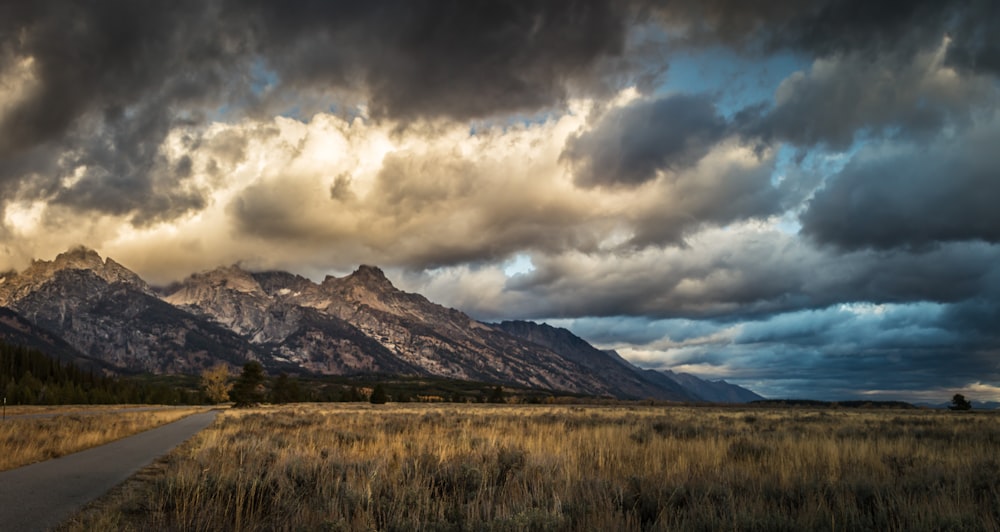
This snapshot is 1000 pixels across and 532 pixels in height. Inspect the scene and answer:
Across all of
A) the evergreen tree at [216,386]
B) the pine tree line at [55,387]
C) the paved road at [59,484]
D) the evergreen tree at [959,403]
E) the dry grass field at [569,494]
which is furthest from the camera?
the evergreen tree at [216,386]

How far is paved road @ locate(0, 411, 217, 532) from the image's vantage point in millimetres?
8266

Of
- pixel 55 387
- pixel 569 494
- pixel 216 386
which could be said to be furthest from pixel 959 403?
pixel 55 387

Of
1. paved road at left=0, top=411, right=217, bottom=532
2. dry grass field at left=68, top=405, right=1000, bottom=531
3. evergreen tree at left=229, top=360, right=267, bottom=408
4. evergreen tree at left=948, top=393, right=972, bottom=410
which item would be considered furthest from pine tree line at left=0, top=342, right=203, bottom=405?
evergreen tree at left=948, top=393, right=972, bottom=410

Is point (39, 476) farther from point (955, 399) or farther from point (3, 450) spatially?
point (955, 399)

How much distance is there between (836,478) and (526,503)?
219 inches

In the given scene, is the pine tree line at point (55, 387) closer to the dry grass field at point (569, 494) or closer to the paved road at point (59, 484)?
the paved road at point (59, 484)

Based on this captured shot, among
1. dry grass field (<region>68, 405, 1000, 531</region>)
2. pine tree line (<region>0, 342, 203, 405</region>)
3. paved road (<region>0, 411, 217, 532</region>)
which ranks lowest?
pine tree line (<region>0, 342, 203, 405</region>)

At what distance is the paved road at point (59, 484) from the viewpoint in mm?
8266

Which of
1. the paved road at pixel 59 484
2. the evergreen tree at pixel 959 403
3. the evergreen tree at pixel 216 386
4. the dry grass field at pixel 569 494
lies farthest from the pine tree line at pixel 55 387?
the evergreen tree at pixel 959 403

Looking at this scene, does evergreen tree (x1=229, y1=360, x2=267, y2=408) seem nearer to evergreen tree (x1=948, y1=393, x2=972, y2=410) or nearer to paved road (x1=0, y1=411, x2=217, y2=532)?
paved road (x1=0, y1=411, x2=217, y2=532)

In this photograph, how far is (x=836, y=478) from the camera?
9422 mm

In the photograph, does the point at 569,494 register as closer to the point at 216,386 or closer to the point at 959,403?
the point at 959,403

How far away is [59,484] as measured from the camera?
11.4 m

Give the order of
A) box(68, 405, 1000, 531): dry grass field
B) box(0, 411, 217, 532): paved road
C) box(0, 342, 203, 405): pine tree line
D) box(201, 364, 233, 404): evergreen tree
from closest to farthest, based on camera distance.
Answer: box(68, 405, 1000, 531): dry grass field < box(0, 411, 217, 532): paved road < box(0, 342, 203, 405): pine tree line < box(201, 364, 233, 404): evergreen tree
